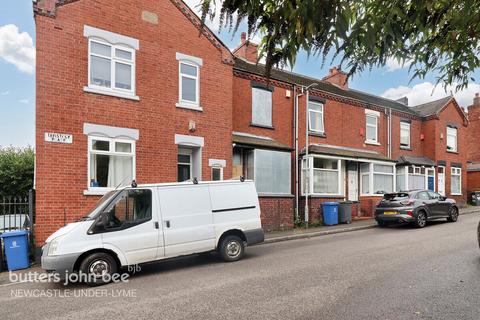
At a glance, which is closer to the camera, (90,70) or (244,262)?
(244,262)

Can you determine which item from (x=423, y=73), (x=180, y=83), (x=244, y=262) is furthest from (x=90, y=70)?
(x=423, y=73)

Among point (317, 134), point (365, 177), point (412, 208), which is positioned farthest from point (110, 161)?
point (365, 177)

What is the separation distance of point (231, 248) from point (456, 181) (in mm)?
23186

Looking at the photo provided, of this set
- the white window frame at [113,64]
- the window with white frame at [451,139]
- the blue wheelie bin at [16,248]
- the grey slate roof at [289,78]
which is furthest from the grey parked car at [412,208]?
the blue wheelie bin at [16,248]

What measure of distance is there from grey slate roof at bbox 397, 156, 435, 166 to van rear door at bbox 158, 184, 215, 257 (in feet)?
52.7

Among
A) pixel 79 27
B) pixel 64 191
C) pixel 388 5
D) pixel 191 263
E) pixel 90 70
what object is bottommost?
pixel 191 263

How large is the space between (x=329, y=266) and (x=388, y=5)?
613cm

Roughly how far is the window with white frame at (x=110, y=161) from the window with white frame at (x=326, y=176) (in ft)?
29.2

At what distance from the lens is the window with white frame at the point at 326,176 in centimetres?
1683

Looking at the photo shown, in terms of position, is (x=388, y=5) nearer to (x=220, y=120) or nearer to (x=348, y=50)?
(x=348, y=50)

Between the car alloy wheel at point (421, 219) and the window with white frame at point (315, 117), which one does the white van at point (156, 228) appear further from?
the window with white frame at point (315, 117)

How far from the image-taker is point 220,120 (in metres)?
13.4

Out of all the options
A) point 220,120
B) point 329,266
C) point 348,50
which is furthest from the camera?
point 220,120

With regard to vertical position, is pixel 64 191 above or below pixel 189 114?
below
